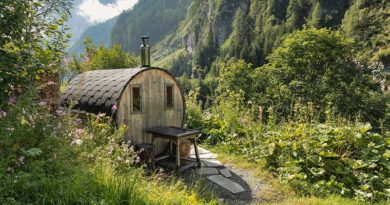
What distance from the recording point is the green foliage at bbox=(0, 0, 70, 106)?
329 centimetres

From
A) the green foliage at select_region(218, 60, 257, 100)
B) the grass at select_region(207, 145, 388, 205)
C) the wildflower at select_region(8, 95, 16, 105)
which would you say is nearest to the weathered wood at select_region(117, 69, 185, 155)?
the grass at select_region(207, 145, 388, 205)

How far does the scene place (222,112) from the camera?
10234 mm

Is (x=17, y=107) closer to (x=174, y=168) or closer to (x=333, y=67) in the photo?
(x=174, y=168)

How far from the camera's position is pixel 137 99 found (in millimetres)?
7004

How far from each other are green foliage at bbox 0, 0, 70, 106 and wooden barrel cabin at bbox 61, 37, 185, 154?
7.33 ft

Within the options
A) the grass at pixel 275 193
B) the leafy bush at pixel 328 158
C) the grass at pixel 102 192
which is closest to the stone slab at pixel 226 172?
the grass at pixel 275 193

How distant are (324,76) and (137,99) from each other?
2320cm

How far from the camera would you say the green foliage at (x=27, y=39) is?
3.29m

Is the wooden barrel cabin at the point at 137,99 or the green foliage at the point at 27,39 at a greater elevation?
the green foliage at the point at 27,39

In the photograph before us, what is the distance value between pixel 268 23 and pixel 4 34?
90.7 meters

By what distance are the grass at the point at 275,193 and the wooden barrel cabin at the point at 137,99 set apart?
181cm

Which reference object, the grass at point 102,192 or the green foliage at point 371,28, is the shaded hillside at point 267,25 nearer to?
the green foliage at point 371,28

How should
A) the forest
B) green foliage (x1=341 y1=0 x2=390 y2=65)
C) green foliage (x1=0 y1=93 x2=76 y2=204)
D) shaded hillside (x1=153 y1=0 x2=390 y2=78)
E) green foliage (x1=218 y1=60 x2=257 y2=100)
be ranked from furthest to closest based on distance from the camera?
shaded hillside (x1=153 y1=0 x2=390 y2=78) < green foliage (x1=341 y1=0 x2=390 y2=65) < green foliage (x1=218 y1=60 x2=257 y2=100) < the forest < green foliage (x1=0 y1=93 x2=76 y2=204)

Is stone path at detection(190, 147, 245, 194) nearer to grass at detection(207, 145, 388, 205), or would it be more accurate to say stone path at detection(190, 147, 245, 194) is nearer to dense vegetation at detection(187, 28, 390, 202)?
grass at detection(207, 145, 388, 205)
